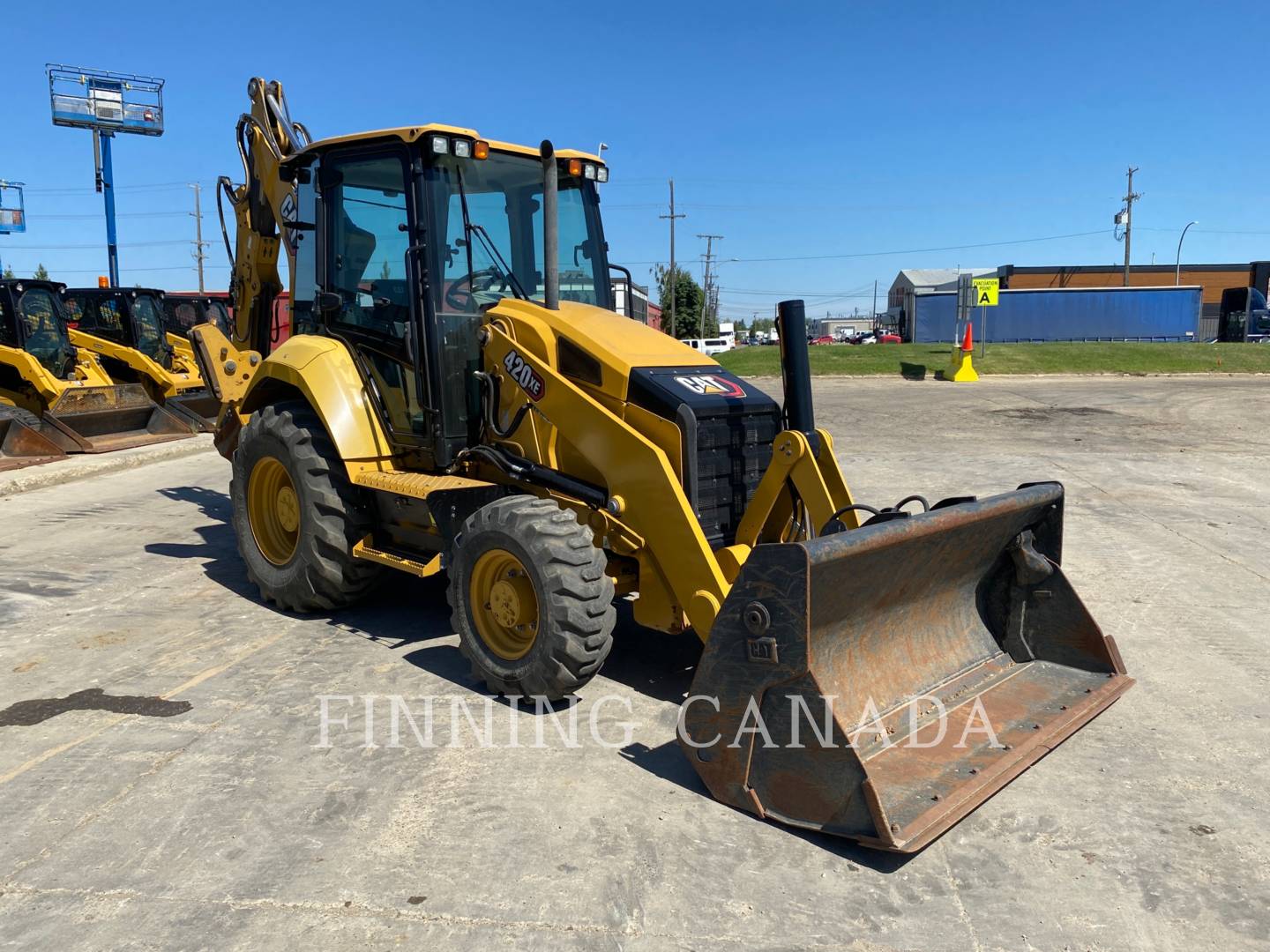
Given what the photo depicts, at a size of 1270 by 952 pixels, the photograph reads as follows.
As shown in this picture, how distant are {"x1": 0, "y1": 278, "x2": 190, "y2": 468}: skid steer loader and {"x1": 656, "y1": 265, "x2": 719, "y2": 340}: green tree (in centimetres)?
5757

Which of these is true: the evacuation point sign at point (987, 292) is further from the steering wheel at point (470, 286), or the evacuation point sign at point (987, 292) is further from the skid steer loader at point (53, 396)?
the steering wheel at point (470, 286)

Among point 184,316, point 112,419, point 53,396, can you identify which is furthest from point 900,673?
point 184,316

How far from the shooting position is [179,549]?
26.8 ft

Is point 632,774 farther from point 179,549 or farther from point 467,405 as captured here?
point 179,549

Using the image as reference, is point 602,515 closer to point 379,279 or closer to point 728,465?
point 728,465

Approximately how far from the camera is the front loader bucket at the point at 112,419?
13.5m

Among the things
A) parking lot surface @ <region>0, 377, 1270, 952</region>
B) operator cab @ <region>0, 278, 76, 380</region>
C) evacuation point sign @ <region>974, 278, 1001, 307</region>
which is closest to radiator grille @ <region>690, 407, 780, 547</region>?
parking lot surface @ <region>0, 377, 1270, 952</region>

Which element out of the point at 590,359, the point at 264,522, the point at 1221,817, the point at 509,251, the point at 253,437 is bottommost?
the point at 1221,817

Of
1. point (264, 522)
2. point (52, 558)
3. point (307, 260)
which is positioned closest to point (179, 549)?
point (52, 558)

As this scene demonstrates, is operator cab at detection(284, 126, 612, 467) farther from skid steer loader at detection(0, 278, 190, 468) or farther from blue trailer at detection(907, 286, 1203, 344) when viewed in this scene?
blue trailer at detection(907, 286, 1203, 344)

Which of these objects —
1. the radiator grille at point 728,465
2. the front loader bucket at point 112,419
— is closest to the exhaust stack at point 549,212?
the radiator grille at point 728,465

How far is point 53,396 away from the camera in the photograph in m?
13.5

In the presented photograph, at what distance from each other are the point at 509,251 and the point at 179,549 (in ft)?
14.5

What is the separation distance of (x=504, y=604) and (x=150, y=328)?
14.9 meters
